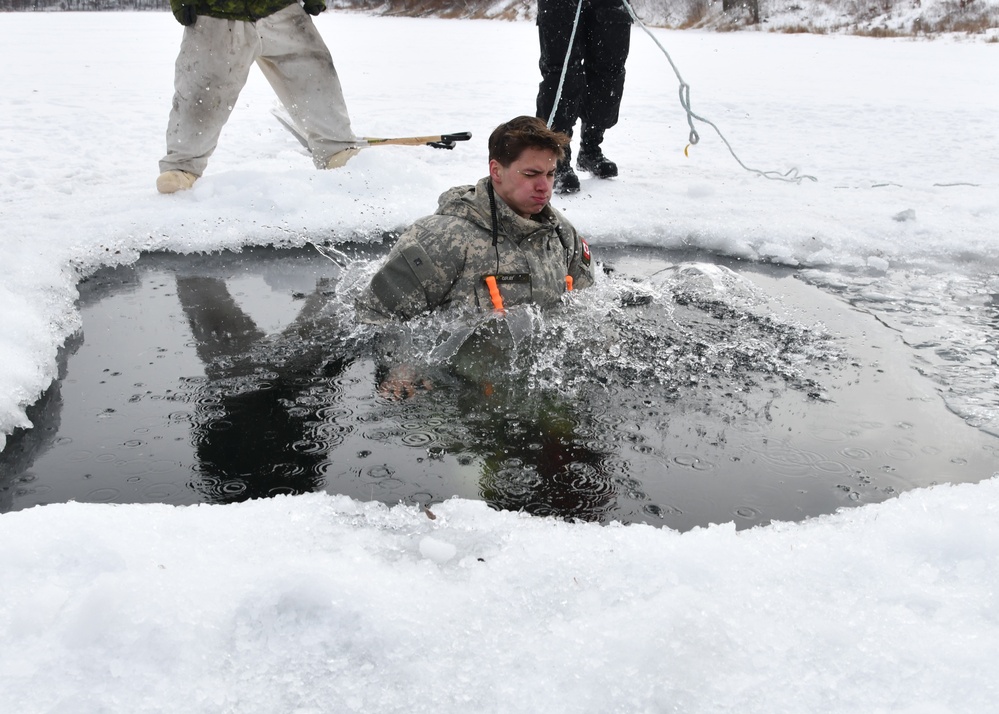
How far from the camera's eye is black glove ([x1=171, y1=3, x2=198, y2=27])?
5516 mm

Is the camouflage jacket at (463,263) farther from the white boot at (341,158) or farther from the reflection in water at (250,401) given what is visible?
the white boot at (341,158)

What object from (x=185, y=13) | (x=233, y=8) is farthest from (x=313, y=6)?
(x=185, y=13)

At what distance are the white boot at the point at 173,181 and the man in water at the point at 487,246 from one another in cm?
284

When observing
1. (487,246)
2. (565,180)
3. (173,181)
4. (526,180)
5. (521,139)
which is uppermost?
(521,139)

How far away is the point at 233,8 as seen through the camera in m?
5.59

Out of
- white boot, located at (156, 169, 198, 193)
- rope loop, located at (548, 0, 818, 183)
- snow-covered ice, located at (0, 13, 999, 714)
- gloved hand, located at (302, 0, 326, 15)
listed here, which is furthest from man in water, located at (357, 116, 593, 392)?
gloved hand, located at (302, 0, 326, 15)

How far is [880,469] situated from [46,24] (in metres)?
27.3

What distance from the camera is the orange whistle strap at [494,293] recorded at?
3.71 meters

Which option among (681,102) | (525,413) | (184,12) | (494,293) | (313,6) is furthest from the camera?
(681,102)

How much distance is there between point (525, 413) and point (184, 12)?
4.02m

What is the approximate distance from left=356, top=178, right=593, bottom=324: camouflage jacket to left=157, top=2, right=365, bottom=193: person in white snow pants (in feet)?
9.53

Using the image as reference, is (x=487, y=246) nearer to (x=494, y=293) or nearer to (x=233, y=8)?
(x=494, y=293)

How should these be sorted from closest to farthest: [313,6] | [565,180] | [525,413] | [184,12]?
[525,413], [184,12], [313,6], [565,180]

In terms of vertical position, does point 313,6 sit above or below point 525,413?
above
